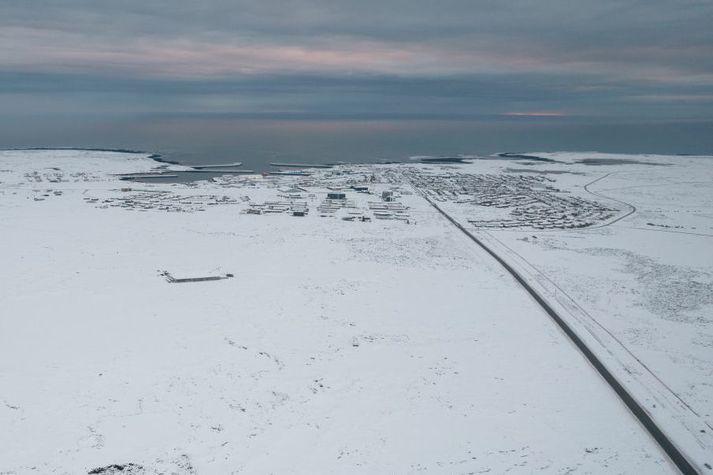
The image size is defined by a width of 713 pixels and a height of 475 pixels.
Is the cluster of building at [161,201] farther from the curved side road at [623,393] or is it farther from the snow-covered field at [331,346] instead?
the curved side road at [623,393]

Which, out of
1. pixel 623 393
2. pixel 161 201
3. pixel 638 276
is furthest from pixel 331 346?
pixel 161 201

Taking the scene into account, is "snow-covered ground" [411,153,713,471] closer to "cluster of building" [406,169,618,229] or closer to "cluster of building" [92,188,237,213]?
"cluster of building" [406,169,618,229]

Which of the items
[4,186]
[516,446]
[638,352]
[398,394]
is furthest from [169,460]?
[4,186]

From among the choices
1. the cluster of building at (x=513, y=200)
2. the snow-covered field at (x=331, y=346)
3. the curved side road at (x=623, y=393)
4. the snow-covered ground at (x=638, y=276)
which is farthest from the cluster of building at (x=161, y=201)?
the curved side road at (x=623, y=393)

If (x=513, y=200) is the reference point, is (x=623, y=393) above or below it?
below

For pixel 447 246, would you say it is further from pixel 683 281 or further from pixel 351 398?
pixel 351 398

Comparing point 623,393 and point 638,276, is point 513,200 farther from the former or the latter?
point 623,393

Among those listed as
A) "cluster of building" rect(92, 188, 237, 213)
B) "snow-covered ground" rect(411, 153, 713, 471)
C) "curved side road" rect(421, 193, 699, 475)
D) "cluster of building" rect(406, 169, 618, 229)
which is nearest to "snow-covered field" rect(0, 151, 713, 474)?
"snow-covered ground" rect(411, 153, 713, 471)

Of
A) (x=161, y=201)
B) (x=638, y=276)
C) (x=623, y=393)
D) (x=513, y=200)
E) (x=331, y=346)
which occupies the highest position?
(x=513, y=200)
